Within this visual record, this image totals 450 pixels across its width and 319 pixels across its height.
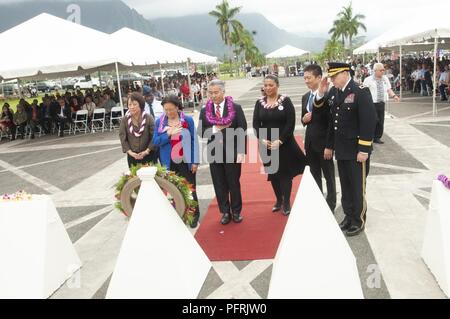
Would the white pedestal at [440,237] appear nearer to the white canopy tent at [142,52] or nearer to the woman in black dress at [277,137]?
the woman in black dress at [277,137]

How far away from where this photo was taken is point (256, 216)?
19.0 ft

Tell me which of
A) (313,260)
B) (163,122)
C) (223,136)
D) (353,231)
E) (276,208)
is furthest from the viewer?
(276,208)

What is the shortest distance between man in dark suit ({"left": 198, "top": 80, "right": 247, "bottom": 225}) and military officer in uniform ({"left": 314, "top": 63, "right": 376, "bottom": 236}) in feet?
3.14

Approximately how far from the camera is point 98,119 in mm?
15531

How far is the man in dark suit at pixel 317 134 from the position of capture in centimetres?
498

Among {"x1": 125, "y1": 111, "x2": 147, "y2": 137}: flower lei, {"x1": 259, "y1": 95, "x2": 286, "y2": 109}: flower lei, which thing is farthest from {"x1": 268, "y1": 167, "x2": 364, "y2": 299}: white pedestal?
{"x1": 125, "y1": 111, "x2": 147, "y2": 137}: flower lei

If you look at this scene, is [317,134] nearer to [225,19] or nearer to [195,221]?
[195,221]

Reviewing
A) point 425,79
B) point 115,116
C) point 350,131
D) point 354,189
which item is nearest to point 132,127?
point 350,131

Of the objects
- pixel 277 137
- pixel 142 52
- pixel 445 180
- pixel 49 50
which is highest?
pixel 49 50

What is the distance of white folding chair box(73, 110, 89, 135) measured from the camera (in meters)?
15.5

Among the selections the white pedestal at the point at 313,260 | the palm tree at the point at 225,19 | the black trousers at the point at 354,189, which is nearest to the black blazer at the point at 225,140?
the black trousers at the point at 354,189

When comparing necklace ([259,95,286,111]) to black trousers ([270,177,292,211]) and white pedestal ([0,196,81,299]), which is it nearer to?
black trousers ([270,177,292,211])

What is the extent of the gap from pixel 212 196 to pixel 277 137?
1948mm

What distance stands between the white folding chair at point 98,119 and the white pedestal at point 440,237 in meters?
12.9
